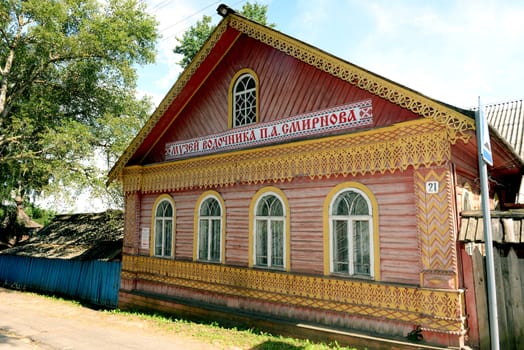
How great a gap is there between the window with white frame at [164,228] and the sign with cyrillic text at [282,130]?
5.37 feet

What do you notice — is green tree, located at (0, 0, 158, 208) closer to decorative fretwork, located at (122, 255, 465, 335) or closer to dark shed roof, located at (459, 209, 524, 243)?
decorative fretwork, located at (122, 255, 465, 335)

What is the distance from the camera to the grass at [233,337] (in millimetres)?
7270

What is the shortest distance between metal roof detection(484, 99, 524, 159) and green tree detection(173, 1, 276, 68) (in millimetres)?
15940

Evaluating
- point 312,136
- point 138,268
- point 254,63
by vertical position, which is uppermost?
point 254,63

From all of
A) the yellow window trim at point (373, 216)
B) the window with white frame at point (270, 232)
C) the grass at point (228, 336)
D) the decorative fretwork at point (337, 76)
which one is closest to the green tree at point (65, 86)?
the decorative fretwork at point (337, 76)

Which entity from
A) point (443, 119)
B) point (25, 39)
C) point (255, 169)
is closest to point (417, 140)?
point (443, 119)

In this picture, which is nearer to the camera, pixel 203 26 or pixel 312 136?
pixel 312 136

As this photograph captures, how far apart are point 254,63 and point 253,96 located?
0.90 meters

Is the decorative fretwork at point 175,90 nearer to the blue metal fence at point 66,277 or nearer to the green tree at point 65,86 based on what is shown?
the blue metal fence at point 66,277

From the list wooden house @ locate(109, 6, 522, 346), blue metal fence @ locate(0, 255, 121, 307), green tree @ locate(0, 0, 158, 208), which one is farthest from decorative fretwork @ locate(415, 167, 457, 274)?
green tree @ locate(0, 0, 158, 208)

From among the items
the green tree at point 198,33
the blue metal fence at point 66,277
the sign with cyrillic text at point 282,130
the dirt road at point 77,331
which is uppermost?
the green tree at point 198,33

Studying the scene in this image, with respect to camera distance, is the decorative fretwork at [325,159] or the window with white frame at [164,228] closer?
the decorative fretwork at [325,159]

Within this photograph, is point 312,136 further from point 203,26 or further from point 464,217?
point 203,26

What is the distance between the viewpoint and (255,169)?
920 centimetres
